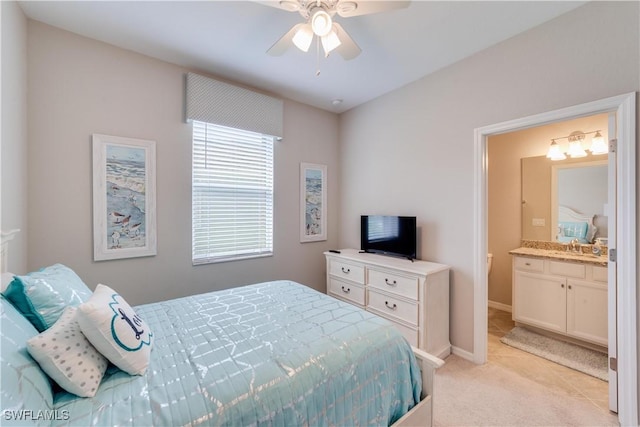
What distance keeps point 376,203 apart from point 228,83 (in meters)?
2.20

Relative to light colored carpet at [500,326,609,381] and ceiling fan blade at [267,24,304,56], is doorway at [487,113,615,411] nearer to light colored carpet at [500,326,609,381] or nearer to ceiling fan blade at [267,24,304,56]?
light colored carpet at [500,326,609,381]

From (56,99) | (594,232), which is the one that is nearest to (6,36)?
(56,99)

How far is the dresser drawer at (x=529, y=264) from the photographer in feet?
9.37

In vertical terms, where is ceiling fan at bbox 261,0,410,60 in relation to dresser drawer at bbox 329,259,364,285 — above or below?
above

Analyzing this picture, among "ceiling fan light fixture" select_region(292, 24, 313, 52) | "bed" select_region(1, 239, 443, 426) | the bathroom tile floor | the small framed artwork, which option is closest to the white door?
the bathroom tile floor

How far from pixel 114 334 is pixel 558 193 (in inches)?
168

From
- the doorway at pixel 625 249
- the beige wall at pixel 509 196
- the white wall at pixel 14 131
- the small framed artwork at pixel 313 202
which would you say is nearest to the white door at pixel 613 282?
the doorway at pixel 625 249

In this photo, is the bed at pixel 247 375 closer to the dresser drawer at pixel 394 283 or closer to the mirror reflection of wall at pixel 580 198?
the dresser drawer at pixel 394 283

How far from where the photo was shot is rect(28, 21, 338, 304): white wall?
6.49 ft

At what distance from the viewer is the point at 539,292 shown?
286 cm

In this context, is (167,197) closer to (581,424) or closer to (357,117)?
(357,117)

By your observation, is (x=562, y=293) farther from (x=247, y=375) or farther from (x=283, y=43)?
(x=283, y=43)

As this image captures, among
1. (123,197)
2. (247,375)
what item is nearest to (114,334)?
(247,375)

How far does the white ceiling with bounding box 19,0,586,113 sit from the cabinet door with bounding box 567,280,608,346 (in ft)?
7.98
